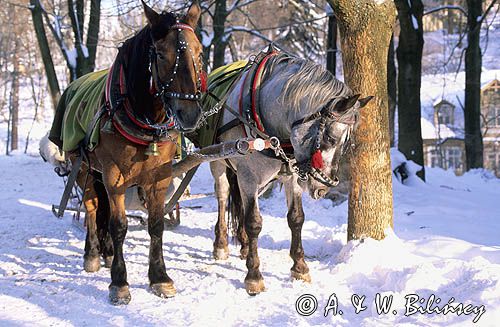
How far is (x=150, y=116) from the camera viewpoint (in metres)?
Result: 4.27

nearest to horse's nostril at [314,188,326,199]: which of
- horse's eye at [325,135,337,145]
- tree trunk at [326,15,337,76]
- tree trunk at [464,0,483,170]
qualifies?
horse's eye at [325,135,337,145]

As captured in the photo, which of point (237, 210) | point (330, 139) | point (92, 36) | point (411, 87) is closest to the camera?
point (330, 139)

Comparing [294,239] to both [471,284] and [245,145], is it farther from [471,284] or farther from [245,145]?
[471,284]

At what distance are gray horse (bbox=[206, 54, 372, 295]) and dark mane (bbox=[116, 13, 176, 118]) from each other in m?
0.84

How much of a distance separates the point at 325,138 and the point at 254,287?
4.27 feet

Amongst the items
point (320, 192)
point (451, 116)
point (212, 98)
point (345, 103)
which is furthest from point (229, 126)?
point (451, 116)

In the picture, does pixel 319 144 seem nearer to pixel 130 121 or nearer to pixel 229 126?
pixel 229 126

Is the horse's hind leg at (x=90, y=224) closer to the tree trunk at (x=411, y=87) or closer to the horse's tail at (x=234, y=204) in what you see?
the horse's tail at (x=234, y=204)

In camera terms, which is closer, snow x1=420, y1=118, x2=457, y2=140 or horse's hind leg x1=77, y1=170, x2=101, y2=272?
horse's hind leg x1=77, y1=170, x2=101, y2=272

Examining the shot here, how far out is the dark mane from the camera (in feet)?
13.4

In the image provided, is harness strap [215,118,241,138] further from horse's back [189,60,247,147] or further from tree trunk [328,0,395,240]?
tree trunk [328,0,395,240]

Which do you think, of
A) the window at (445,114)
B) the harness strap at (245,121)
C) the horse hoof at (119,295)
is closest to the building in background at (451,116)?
the window at (445,114)

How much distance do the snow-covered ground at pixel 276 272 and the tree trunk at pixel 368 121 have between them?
247 millimetres

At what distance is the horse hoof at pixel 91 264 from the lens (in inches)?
206
